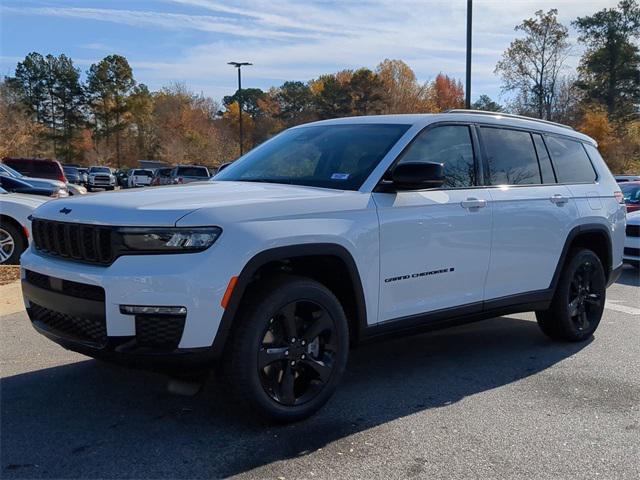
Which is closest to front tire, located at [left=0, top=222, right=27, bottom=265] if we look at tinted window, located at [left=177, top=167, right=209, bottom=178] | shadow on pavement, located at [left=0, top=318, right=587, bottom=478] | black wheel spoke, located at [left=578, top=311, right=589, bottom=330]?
shadow on pavement, located at [left=0, top=318, right=587, bottom=478]

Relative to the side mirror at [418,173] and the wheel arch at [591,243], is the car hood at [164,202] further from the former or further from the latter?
the wheel arch at [591,243]

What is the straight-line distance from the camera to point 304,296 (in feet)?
12.5

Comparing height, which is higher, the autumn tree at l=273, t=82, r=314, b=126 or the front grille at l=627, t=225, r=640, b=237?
the autumn tree at l=273, t=82, r=314, b=126

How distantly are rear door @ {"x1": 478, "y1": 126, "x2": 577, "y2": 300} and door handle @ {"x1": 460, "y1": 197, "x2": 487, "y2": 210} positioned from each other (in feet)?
0.49

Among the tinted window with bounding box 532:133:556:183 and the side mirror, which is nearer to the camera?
the side mirror

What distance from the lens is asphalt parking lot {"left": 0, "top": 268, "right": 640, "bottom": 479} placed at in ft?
11.0

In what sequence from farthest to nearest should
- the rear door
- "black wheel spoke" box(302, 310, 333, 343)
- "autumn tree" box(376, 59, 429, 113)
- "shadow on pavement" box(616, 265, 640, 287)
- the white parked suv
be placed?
1. "autumn tree" box(376, 59, 429, 113)
2. the white parked suv
3. "shadow on pavement" box(616, 265, 640, 287)
4. the rear door
5. "black wheel spoke" box(302, 310, 333, 343)

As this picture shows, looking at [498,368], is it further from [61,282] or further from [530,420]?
[61,282]

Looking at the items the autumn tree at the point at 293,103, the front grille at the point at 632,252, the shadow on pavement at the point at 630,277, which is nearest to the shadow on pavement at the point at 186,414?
the shadow on pavement at the point at 630,277

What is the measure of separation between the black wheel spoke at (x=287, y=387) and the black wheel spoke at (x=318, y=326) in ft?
0.69

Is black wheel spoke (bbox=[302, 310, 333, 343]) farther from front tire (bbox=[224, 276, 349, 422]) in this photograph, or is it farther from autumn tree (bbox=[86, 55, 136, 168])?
autumn tree (bbox=[86, 55, 136, 168])

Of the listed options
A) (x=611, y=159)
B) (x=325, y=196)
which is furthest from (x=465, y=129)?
(x=611, y=159)

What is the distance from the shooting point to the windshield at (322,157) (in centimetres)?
444

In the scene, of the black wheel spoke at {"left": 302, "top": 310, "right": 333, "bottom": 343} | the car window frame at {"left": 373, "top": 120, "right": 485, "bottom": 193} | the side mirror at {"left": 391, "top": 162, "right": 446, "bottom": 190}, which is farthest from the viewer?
the car window frame at {"left": 373, "top": 120, "right": 485, "bottom": 193}
